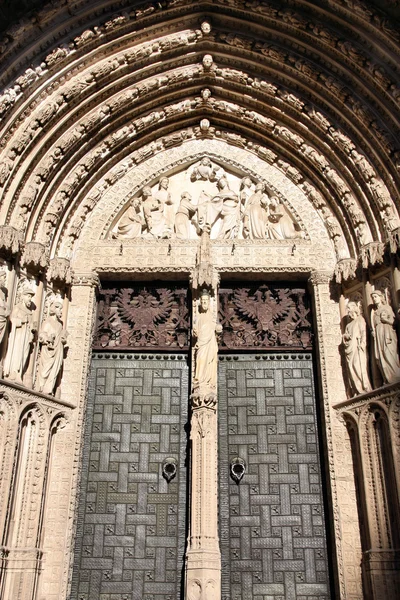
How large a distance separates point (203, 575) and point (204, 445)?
1465 mm

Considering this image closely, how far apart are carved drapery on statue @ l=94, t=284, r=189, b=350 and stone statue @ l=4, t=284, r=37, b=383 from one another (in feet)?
4.00

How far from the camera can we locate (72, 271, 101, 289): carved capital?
27.8ft

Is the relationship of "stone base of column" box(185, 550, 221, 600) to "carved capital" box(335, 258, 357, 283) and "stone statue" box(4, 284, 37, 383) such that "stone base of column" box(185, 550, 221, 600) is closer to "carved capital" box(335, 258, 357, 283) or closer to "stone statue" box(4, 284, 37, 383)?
"stone statue" box(4, 284, 37, 383)

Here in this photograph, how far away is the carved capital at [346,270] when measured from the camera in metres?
8.10

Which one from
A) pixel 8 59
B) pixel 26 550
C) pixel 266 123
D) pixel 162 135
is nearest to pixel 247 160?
pixel 266 123

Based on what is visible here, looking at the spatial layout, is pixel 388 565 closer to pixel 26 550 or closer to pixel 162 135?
pixel 26 550

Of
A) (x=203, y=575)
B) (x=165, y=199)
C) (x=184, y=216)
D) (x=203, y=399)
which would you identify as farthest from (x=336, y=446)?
(x=165, y=199)

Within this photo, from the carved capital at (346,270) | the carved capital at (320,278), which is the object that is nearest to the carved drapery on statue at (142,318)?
the carved capital at (320,278)

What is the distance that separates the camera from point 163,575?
7.21m

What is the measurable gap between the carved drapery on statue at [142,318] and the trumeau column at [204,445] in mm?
400

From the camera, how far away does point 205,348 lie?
25.9ft

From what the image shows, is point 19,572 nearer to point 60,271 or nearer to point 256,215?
point 60,271

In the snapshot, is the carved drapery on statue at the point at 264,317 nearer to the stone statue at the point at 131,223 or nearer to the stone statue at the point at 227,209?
the stone statue at the point at 227,209

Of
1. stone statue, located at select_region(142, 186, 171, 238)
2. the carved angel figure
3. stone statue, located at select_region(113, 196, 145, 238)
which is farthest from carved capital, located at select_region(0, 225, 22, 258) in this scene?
stone statue, located at select_region(142, 186, 171, 238)
